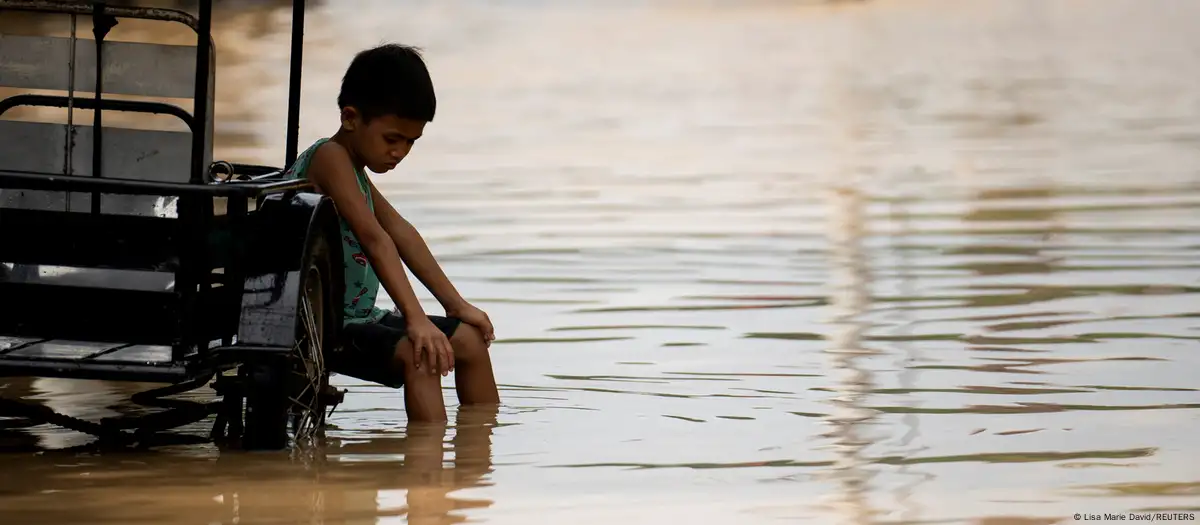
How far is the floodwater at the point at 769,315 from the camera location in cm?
519

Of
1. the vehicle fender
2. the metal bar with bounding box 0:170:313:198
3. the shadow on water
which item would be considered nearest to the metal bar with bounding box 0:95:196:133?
the metal bar with bounding box 0:170:313:198

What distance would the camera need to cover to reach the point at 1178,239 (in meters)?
11.6

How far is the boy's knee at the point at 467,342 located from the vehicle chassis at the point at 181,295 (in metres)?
0.67

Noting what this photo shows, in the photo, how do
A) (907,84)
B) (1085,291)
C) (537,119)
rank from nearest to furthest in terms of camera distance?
(1085,291) < (537,119) < (907,84)

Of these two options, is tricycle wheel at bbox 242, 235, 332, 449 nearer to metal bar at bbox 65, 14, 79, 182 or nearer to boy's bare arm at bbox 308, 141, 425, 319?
boy's bare arm at bbox 308, 141, 425, 319

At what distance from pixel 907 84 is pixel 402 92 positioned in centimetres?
1956

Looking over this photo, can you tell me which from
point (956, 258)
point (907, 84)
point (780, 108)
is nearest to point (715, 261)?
point (956, 258)

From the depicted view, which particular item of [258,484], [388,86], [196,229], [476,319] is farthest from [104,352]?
[476,319]

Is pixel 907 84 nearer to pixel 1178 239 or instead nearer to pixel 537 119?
pixel 537 119

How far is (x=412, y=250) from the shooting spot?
6523mm

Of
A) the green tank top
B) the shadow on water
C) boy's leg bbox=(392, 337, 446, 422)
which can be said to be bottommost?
the shadow on water

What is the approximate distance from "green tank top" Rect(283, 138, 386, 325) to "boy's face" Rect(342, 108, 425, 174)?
5.2 inches

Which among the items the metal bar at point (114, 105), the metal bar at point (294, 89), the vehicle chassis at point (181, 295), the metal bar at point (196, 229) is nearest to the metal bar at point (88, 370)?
the vehicle chassis at point (181, 295)

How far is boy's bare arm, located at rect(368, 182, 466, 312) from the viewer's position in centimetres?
648
